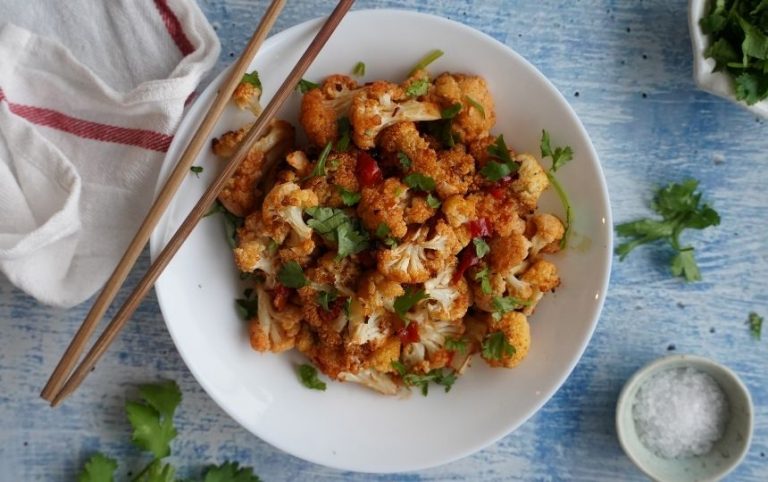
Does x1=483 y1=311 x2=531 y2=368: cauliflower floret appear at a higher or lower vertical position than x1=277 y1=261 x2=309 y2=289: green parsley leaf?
higher

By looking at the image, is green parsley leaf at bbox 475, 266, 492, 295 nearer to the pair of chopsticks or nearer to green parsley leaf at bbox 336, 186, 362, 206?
green parsley leaf at bbox 336, 186, 362, 206

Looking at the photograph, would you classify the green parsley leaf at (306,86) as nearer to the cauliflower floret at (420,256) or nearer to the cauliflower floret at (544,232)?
the cauliflower floret at (420,256)

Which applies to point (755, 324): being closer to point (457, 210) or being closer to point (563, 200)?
point (563, 200)

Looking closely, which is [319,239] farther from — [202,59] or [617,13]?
[617,13]

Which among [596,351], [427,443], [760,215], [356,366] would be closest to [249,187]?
[356,366]

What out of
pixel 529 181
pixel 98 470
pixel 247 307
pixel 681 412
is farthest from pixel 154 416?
pixel 681 412

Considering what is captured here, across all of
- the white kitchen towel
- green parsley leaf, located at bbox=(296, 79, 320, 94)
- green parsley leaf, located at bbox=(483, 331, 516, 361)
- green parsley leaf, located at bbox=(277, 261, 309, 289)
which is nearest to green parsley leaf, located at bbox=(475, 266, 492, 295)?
green parsley leaf, located at bbox=(483, 331, 516, 361)
